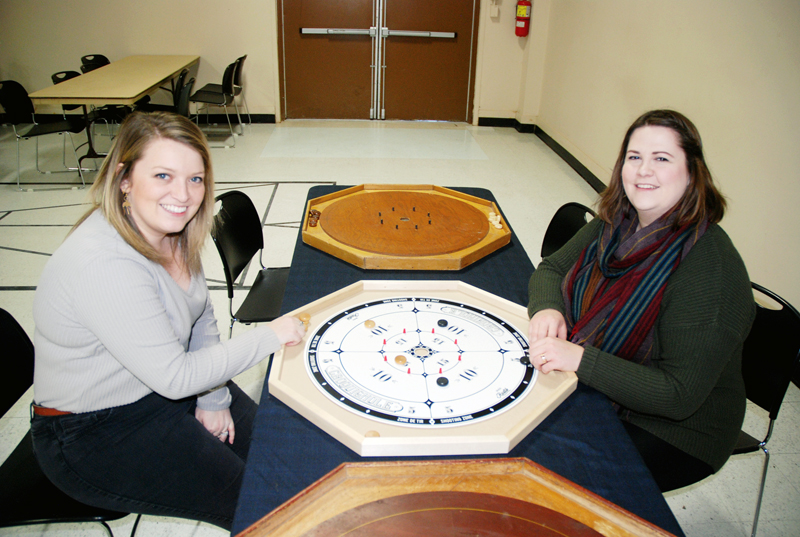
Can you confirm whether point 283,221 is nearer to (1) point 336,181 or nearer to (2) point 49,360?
(1) point 336,181

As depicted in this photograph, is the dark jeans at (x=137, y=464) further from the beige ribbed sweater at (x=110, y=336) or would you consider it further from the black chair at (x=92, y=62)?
the black chair at (x=92, y=62)

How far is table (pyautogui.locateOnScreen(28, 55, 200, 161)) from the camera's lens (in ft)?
15.8

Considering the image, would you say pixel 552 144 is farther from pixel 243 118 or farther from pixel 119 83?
pixel 119 83

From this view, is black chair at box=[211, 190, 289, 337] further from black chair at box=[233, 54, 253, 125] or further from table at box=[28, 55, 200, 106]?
black chair at box=[233, 54, 253, 125]

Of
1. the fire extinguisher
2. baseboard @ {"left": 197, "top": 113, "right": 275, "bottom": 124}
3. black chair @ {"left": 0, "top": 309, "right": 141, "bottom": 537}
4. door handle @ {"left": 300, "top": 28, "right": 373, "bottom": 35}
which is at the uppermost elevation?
the fire extinguisher

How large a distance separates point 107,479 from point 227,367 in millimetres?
402

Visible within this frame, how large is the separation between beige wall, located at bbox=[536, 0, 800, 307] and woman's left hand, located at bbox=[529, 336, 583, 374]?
2.30 metres

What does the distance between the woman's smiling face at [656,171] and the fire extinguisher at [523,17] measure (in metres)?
6.60

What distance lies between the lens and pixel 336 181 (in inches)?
207

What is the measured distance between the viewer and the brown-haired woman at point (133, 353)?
1.22 m

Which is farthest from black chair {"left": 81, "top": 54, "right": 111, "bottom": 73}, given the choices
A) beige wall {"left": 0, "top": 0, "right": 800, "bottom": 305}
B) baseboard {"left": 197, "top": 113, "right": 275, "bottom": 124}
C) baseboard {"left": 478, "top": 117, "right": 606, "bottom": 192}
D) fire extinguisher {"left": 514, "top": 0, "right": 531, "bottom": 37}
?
fire extinguisher {"left": 514, "top": 0, "right": 531, "bottom": 37}

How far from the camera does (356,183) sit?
5.19m

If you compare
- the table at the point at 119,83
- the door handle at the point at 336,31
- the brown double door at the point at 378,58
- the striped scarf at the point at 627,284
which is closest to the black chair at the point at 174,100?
the table at the point at 119,83

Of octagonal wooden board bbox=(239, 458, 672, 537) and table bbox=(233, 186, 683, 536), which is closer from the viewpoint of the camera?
octagonal wooden board bbox=(239, 458, 672, 537)
